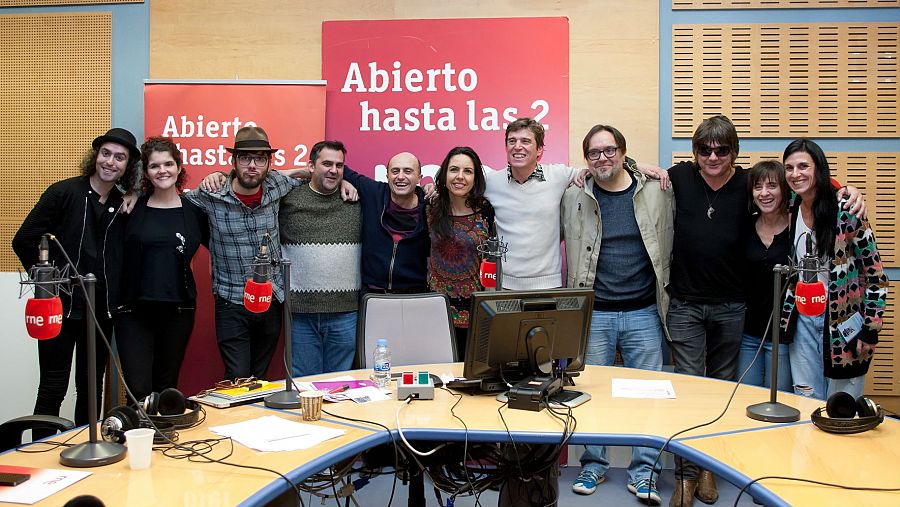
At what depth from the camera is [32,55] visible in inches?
200

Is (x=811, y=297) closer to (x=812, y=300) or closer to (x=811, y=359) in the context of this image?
(x=812, y=300)

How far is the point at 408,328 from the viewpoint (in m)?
3.55

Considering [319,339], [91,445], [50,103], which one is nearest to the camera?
[91,445]

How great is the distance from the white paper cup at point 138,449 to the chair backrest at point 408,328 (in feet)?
5.24

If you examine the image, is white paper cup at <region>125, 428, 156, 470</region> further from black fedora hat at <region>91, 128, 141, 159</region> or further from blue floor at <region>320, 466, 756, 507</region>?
black fedora hat at <region>91, 128, 141, 159</region>

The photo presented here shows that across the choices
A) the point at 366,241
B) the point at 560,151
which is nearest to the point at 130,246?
the point at 366,241

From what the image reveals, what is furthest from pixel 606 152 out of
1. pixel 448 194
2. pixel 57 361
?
pixel 57 361

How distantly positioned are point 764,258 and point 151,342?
10.6ft

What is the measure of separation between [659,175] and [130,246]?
2874mm

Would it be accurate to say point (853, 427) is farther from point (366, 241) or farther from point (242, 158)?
point (242, 158)

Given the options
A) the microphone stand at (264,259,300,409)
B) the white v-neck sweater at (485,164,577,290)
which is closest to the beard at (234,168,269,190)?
the white v-neck sweater at (485,164,577,290)

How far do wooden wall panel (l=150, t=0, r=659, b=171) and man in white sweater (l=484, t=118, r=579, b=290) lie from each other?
0.79 m

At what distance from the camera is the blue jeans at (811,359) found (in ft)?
11.4

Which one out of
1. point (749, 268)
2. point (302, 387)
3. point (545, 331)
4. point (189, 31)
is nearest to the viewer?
point (545, 331)
